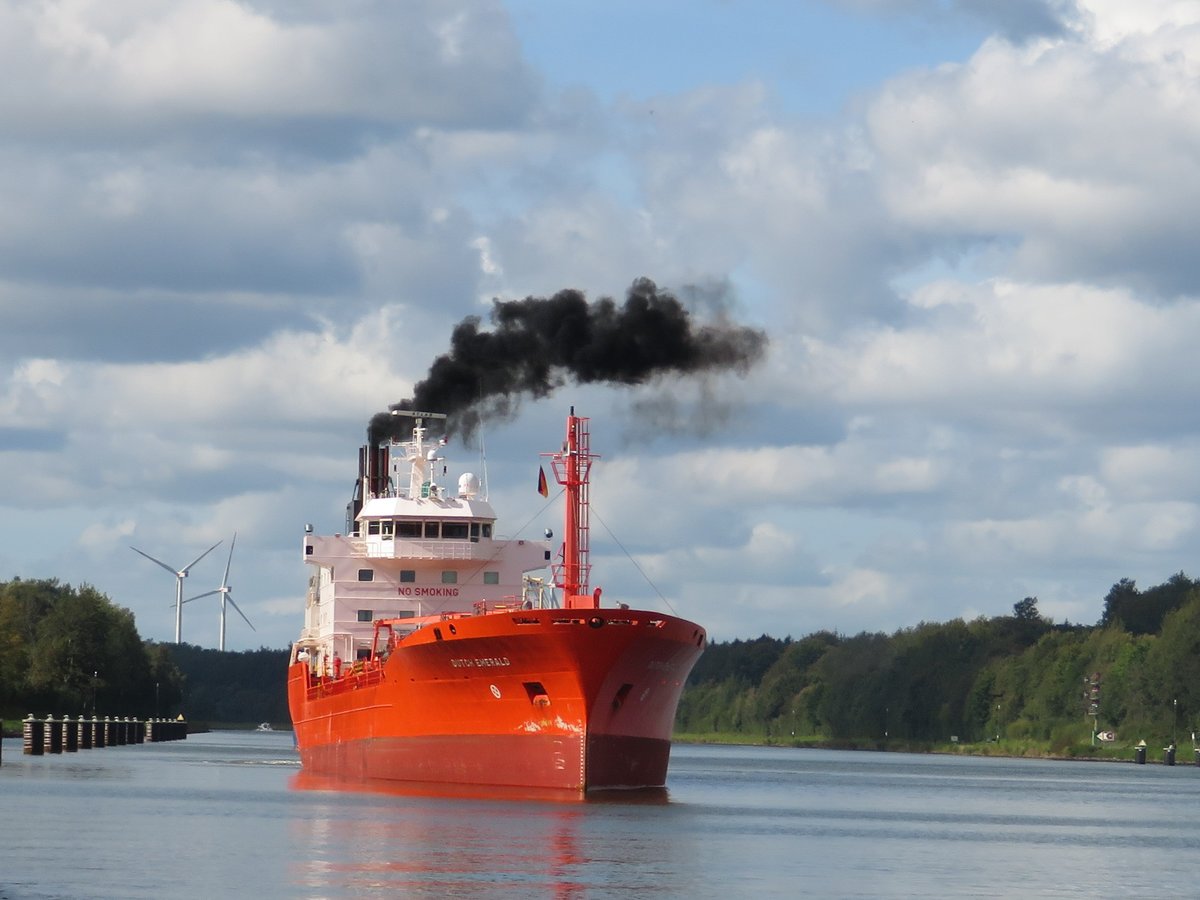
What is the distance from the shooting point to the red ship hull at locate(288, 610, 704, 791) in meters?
56.1

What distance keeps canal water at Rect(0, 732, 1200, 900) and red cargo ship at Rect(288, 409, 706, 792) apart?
5.52 feet

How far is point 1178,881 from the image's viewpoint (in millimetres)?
43812

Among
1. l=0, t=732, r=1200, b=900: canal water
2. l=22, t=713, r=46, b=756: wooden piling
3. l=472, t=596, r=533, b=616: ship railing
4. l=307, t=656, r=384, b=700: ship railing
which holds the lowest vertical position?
l=0, t=732, r=1200, b=900: canal water

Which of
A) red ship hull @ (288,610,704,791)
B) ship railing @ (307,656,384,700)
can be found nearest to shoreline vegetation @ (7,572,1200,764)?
ship railing @ (307,656,384,700)

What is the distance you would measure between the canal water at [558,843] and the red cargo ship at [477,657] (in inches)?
66.2

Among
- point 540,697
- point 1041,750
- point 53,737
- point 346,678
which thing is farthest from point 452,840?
point 1041,750

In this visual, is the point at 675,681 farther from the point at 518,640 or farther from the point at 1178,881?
the point at 1178,881

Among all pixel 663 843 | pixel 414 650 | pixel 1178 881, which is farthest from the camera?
pixel 414 650

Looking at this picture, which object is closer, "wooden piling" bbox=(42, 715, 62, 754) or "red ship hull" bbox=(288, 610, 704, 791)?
"red ship hull" bbox=(288, 610, 704, 791)

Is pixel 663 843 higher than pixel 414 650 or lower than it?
lower

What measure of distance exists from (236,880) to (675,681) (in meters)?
25.2

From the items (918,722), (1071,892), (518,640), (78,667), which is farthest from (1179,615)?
(1071,892)

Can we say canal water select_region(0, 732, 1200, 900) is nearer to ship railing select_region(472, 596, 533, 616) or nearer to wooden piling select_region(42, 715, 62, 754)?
ship railing select_region(472, 596, 533, 616)

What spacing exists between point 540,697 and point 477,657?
223 cm
